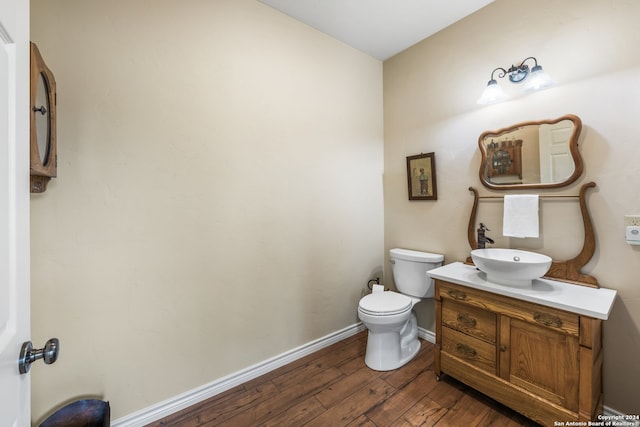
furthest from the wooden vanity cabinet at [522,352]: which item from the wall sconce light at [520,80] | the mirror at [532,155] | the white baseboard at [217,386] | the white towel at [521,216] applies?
the wall sconce light at [520,80]

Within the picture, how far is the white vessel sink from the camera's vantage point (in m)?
1.43

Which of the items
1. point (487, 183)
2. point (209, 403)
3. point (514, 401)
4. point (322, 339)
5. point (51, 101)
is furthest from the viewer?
point (322, 339)

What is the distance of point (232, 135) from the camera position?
1755 millimetres

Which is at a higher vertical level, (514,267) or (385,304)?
(514,267)

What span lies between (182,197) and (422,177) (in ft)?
6.23

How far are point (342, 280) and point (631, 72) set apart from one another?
221 cm

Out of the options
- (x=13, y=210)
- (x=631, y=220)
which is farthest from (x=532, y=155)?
(x=13, y=210)

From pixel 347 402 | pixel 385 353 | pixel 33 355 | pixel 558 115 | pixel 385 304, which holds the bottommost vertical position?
pixel 347 402

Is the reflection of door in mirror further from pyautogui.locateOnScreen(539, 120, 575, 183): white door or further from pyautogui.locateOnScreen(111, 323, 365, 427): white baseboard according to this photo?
pyautogui.locateOnScreen(111, 323, 365, 427): white baseboard

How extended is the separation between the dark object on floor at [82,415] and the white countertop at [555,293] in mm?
1992

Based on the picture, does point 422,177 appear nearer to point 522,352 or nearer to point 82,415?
point 522,352

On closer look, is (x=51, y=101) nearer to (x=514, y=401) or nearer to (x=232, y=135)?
(x=232, y=135)

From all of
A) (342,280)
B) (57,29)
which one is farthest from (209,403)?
(57,29)

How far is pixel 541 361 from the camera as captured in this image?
140 cm
